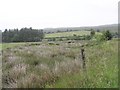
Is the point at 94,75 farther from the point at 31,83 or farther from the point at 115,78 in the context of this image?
the point at 31,83

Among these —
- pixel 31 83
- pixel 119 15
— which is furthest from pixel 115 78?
pixel 119 15

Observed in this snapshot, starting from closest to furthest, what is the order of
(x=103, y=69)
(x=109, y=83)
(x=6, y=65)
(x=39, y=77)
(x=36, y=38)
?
(x=109, y=83) → (x=103, y=69) → (x=39, y=77) → (x=6, y=65) → (x=36, y=38)

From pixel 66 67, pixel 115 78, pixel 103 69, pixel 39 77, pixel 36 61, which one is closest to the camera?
pixel 115 78

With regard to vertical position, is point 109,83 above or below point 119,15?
below

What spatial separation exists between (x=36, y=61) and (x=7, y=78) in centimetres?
357

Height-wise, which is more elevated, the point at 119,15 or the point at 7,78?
the point at 119,15

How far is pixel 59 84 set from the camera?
6473 mm

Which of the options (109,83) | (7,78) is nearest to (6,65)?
(7,78)

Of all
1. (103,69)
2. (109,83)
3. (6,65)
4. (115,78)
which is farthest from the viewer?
(6,65)

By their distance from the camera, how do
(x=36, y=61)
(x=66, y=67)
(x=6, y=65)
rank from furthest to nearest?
(x=36, y=61) < (x=6, y=65) < (x=66, y=67)

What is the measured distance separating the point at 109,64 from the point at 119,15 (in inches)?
72.6

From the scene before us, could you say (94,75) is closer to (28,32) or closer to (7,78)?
(7,78)

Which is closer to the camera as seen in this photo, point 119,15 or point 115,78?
point 115,78

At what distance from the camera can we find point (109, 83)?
5977mm
